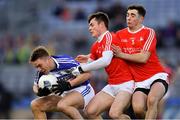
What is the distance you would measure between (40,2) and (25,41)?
217 cm

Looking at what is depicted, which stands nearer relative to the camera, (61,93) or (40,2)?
(61,93)

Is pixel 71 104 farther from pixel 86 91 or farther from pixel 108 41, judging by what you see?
pixel 108 41

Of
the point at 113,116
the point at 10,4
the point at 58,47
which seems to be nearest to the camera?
the point at 113,116

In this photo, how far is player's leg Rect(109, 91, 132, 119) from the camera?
1268 cm

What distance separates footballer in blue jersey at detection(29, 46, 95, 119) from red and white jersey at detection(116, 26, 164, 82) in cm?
78

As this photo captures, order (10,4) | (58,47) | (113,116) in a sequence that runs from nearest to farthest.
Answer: (113,116) < (58,47) < (10,4)

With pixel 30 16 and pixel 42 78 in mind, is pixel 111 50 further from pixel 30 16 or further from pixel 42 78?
pixel 30 16

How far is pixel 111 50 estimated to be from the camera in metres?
12.8

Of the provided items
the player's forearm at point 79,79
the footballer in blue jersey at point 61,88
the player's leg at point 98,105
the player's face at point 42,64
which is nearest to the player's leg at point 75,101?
the footballer in blue jersey at point 61,88

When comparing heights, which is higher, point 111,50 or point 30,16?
point 111,50

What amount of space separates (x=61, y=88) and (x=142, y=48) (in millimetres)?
1481

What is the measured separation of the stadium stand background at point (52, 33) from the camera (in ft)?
69.8

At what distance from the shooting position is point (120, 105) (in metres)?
12.8

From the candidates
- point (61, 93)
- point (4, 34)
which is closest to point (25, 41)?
point (4, 34)
